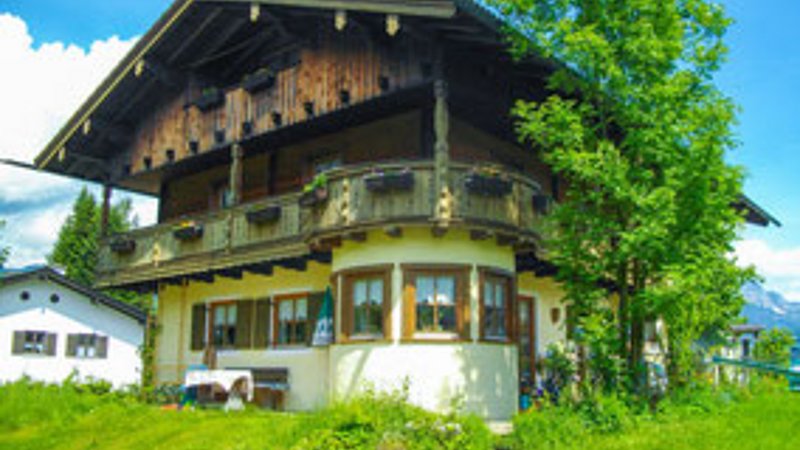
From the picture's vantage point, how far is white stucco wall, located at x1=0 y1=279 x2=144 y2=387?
2934 cm

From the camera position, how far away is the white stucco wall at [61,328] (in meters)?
29.3

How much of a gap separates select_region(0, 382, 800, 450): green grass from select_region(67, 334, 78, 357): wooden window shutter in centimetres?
1755

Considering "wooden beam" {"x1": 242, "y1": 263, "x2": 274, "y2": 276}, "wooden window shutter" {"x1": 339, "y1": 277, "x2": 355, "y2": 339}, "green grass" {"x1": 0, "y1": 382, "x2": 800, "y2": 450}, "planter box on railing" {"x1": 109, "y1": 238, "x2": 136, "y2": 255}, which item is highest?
"planter box on railing" {"x1": 109, "y1": 238, "x2": 136, "y2": 255}

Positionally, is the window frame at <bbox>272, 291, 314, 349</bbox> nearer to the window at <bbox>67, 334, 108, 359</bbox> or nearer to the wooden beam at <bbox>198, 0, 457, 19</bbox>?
the wooden beam at <bbox>198, 0, 457, 19</bbox>

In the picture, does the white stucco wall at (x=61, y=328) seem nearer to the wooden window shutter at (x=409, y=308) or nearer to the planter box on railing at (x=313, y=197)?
the planter box on railing at (x=313, y=197)

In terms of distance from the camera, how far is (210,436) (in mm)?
13352

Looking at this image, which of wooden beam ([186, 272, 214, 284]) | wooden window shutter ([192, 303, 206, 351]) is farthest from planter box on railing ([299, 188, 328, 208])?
wooden window shutter ([192, 303, 206, 351])

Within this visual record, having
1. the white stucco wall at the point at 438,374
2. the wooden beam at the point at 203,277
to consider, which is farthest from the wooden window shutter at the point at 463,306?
the wooden beam at the point at 203,277

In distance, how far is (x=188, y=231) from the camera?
19.4m

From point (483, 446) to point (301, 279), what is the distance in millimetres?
8265

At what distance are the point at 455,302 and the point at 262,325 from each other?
596 cm

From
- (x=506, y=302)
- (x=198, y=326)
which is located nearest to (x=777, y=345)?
(x=506, y=302)

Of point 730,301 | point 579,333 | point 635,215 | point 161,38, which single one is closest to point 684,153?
point 635,215

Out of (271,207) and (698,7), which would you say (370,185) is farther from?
(698,7)
